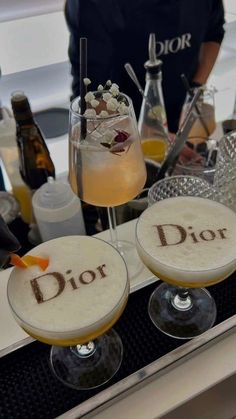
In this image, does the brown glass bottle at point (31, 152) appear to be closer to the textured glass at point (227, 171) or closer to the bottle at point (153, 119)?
the bottle at point (153, 119)

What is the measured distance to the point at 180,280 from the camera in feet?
2.06

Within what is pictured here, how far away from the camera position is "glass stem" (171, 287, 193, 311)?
2.58 ft

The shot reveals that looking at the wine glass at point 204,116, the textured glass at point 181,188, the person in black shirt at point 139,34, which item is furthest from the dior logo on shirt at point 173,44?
the textured glass at point 181,188

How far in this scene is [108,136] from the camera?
0.68 m

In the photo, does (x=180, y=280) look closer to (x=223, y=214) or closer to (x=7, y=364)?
(x=223, y=214)

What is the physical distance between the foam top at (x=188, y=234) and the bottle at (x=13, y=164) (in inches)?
Answer: 14.2

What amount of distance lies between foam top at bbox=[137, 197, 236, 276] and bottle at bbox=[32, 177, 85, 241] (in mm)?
188

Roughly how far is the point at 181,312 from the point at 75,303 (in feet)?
0.85

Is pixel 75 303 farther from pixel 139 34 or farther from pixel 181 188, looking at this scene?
pixel 139 34

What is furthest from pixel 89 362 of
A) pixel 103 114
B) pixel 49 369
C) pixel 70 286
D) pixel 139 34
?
pixel 139 34

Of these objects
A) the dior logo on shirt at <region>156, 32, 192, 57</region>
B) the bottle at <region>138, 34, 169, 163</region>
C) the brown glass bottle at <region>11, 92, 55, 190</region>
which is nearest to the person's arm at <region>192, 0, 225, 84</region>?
the dior logo on shirt at <region>156, 32, 192, 57</region>

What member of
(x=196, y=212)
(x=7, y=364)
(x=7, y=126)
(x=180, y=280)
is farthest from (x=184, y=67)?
(x=7, y=364)

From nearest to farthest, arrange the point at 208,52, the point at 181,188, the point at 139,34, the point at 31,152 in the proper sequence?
1. the point at 181,188
2. the point at 31,152
3. the point at 139,34
4. the point at 208,52

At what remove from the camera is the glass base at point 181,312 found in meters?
0.72
